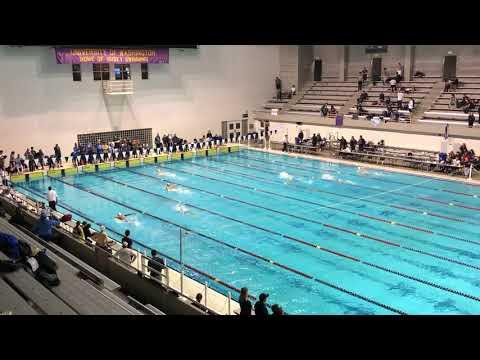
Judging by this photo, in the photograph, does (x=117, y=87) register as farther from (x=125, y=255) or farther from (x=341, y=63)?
(x=125, y=255)

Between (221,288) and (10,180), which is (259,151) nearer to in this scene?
(10,180)

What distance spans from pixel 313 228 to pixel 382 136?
11.8 m

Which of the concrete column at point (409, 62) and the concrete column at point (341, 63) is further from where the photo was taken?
the concrete column at point (341, 63)

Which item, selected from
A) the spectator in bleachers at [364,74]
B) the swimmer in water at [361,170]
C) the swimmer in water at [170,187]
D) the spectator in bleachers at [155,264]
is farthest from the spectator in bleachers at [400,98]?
the spectator in bleachers at [155,264]

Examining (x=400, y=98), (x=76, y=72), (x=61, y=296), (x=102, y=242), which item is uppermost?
(x=76, y=72)

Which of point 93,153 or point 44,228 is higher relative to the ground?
point 93,153

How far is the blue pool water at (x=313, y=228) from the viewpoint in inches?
366

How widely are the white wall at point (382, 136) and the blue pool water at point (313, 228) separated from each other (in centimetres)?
347

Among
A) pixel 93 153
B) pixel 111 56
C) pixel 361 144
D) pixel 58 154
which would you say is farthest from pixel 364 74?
pixel 58 154

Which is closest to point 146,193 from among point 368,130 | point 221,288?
point 221,288

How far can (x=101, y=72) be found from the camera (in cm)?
2348

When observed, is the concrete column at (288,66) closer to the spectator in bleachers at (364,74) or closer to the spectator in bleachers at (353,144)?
the spectator in bleachers at (364,74)

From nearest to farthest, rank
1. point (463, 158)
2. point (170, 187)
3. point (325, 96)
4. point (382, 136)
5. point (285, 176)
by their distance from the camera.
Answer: point (170, 187) → point (463, 158) → point (285, 176) → point (382, 136) → point (325, 96)

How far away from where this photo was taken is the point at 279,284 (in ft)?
31.6
